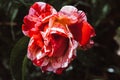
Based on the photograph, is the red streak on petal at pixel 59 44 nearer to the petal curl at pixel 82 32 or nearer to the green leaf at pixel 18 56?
the petal curl at pixel 82 32

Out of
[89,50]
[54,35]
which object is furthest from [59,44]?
[89,50]

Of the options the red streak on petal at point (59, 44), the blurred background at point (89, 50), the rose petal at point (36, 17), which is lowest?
the blurred background at point (89, 50)

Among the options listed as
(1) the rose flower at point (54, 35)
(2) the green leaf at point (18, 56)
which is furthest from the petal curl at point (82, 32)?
(2) the green leaf at point (18, 56)

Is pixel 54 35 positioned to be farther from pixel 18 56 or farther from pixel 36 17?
pixel 18 56

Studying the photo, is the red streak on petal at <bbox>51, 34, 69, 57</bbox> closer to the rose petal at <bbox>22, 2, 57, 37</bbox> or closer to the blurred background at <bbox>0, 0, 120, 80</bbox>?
the rose petal at <bbox>22, 2, 57, 37</bbox>

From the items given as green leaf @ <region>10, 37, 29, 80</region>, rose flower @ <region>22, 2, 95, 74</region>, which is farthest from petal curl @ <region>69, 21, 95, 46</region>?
green leaf @ <region>10, 37, 29, 80</region>

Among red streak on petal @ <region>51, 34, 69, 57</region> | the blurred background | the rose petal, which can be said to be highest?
the rose petal
